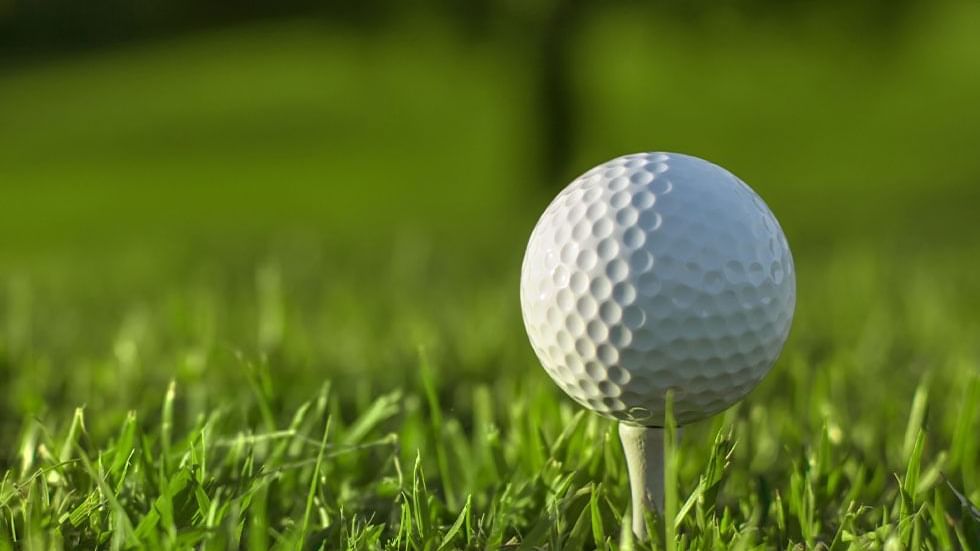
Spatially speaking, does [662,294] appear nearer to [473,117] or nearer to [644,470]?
[644,470]

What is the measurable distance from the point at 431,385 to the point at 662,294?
2.05 ft

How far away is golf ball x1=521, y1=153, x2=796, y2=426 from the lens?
185cm

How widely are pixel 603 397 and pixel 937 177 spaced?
12.2 meters

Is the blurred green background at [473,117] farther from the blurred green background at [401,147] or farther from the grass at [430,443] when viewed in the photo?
the grass at [430,443]

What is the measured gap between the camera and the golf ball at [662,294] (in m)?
1.85

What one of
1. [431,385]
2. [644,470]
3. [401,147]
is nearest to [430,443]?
[431,385]

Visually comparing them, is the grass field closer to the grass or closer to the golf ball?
the grass

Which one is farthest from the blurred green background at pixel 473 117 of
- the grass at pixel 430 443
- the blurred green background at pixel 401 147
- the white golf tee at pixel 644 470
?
the white golf tee at pixel 644 470

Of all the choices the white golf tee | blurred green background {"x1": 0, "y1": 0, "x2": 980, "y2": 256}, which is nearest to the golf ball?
the white golf tee

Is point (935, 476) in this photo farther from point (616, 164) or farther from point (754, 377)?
point (616, 164)

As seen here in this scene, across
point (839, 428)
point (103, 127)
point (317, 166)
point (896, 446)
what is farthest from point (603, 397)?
point (103, 127)

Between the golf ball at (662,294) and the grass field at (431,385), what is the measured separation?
0.17 meters

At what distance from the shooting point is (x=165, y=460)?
1905 mm

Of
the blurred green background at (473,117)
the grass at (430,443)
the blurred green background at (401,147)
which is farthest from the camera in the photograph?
the blurred green background at (473,117)
